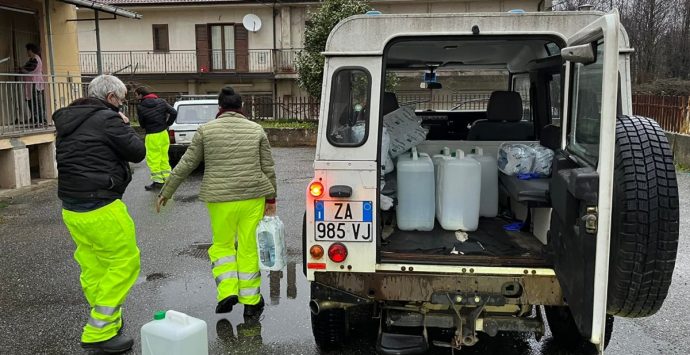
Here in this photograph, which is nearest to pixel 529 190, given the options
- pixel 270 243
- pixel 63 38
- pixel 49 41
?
pixel 270 243

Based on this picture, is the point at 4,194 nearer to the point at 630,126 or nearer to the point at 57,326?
the point at 57,326

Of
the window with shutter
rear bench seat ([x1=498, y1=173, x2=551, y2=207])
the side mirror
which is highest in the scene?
the window with shutter

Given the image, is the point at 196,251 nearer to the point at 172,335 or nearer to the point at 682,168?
the point at 172,335

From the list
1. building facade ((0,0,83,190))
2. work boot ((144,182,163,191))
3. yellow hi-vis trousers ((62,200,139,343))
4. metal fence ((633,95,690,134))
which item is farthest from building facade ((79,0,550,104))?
yellow hi-vis trousers ((62,200,139,343))

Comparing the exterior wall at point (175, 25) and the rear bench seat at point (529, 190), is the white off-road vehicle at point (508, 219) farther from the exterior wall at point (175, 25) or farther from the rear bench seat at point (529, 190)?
the exterior wall at point (175, 25)

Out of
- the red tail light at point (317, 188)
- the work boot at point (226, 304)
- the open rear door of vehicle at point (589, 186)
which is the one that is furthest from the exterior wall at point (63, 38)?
the open rear door of vehicle at point (589, 186)

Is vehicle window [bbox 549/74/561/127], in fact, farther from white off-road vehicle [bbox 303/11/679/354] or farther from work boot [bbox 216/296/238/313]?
work boot [bbox 216/296/238/313]

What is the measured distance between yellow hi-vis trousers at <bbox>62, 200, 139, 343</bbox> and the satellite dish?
836 inches

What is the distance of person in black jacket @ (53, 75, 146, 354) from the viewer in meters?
3.82

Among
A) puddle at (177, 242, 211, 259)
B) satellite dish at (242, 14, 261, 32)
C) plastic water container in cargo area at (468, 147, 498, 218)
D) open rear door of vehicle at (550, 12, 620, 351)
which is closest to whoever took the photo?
open rear door of vehicle at (550, 12, 620, 351)

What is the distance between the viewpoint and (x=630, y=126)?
2.61 metres

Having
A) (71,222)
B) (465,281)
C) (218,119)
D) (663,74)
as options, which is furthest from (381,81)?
(663,74)

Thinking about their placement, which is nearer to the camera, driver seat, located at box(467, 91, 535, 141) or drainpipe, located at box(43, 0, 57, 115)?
driver seat, located at box(467, 91, 535, 141)

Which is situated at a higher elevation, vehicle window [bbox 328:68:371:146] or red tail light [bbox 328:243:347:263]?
vehicle window [bbox 328:68:371:146]
